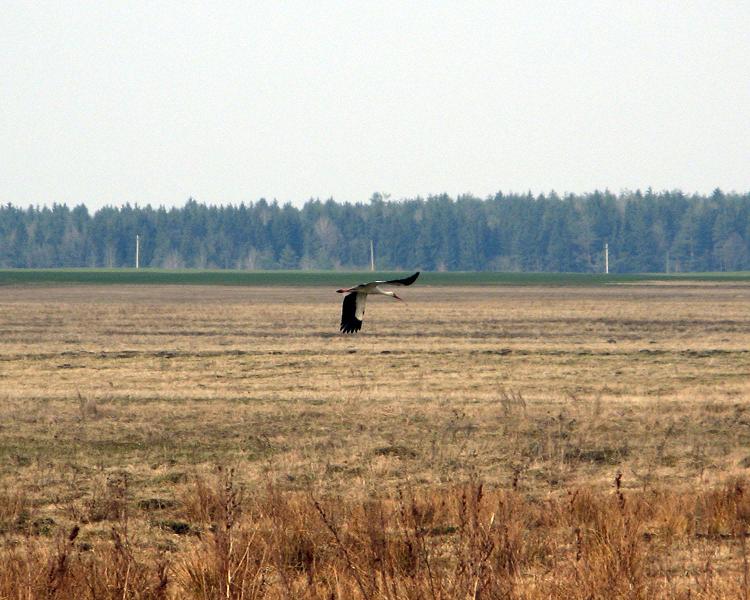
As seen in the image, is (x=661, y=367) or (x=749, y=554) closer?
(x=749, y=554)

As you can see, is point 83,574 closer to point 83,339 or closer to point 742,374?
point 742,374

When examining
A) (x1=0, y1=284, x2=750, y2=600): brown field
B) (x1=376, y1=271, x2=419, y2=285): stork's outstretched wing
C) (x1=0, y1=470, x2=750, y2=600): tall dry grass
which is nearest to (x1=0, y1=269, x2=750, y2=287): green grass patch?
(x1=0, y1=284, x2=750, y2=600): brown field

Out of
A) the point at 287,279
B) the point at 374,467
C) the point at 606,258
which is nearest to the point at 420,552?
the point at 374,467

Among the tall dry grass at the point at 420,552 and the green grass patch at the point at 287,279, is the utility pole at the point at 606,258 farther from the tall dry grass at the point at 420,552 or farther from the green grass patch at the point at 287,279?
the tall dry grass at the point at 420,552

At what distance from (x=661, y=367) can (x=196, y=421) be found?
40.6 feet

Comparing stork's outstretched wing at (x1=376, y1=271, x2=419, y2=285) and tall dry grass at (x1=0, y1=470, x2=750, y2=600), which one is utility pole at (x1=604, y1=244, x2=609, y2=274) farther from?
stork's outstretched wing at (x1=376, y1=271, x2=419, y2=285)

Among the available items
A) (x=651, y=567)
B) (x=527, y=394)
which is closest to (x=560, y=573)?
(x=651, y=567)

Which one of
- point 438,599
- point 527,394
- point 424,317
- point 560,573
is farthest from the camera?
point 424,317

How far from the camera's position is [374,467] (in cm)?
1362

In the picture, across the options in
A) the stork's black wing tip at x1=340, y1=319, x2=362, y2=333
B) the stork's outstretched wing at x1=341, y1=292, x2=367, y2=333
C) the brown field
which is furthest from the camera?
the stork's black wing tip at x1=340, y1=319, x2=362, y2=333

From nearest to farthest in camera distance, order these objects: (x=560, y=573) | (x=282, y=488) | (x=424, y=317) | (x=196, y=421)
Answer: (x=560, y=573) < (x=282, y=488) < (x=196, y=421) < (x=424, y=317)

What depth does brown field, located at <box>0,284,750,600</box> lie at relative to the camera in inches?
304

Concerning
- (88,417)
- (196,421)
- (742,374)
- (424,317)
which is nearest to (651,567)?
(196,421)

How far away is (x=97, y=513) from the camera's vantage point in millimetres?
11102
